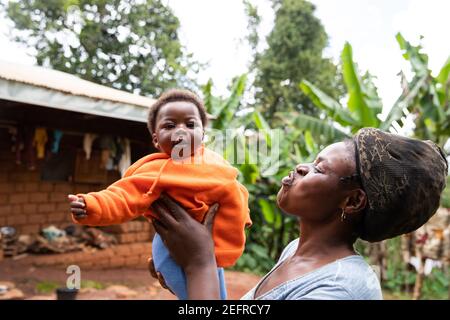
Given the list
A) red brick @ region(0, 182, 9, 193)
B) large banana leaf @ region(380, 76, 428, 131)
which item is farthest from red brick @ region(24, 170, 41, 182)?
large banana leaf @ region(380, 76, 428, 131)

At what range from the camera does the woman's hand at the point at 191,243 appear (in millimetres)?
904

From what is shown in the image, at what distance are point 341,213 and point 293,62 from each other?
12.1m

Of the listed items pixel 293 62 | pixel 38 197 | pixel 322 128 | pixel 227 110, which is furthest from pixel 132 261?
pixel 293 62

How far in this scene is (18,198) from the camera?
18.3 ft

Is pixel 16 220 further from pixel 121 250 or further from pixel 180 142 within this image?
pixel 180 142

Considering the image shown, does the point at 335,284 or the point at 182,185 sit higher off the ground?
the point at 182,185

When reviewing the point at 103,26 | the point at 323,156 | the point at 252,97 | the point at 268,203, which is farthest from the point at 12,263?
the point at 252,97

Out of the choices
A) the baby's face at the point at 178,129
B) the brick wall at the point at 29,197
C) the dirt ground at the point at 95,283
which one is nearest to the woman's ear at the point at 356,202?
the baby's face at the point at 178,129

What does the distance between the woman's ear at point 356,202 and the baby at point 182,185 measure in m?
0.24

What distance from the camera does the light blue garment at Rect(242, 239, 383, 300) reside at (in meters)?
0.87

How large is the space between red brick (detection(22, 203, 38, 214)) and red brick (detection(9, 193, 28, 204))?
0.06 metres

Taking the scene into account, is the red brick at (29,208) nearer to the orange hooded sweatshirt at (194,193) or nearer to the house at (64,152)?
the house at (64,152)

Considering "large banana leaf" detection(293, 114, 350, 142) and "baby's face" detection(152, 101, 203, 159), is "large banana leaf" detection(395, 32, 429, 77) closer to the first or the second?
"large banana leaf" detection(293, 114, 350, 142)
